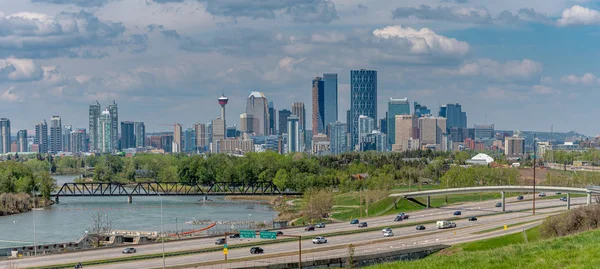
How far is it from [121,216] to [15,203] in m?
19.7

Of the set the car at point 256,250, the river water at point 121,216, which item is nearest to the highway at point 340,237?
the car at point 256,250

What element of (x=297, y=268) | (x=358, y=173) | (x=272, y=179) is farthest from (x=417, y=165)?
(x=297, y=268)

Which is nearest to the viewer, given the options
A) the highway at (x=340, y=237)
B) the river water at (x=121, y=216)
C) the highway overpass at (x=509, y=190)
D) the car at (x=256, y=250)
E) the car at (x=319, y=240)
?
the highway at (x=340, y=237)

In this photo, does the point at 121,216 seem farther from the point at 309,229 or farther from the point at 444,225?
the point at 444,225

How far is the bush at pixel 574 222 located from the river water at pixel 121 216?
43.1 meters

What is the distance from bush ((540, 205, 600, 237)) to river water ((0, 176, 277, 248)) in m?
43.1

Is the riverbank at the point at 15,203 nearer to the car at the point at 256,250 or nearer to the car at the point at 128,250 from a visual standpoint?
the car at the point at 128,250

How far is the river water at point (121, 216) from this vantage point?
86.6 meters

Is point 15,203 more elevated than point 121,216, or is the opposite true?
point 15,203

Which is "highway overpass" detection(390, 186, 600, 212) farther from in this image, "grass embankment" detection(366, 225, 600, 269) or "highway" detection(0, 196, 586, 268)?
"grass embankment" detection(366, 225, 600, 269)

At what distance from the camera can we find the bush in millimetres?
50222

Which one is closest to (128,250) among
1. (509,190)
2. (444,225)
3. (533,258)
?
(444,225)

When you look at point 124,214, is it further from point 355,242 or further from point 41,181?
point 355,242

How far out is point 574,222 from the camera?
170 feet
